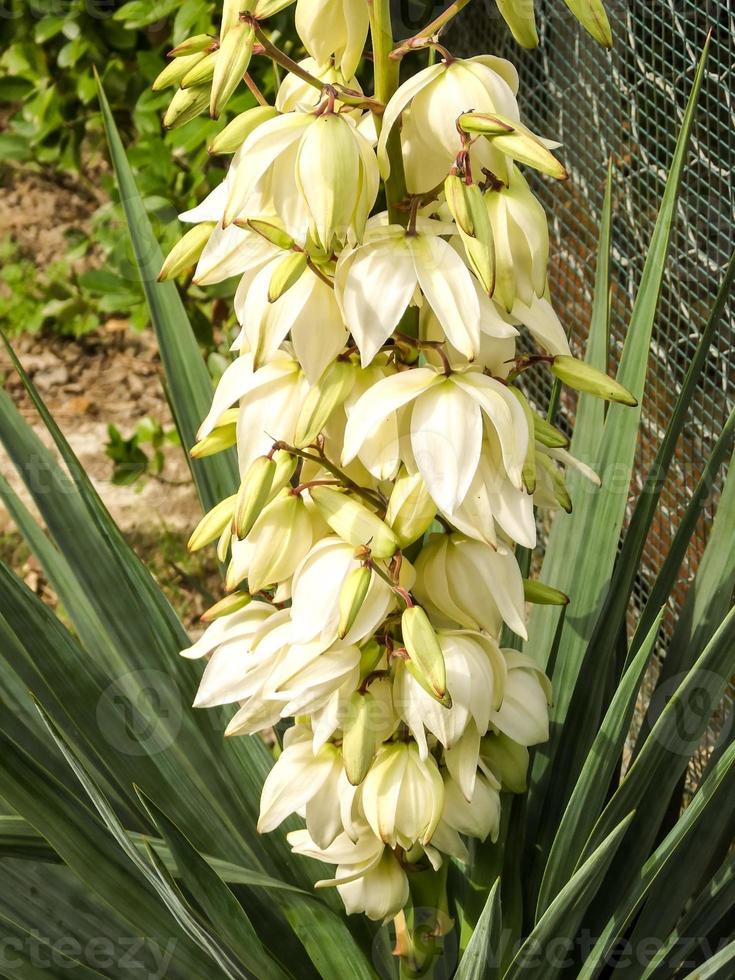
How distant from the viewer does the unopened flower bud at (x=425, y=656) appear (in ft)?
2.12

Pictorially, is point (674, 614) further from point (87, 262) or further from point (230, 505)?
point (87, 262)

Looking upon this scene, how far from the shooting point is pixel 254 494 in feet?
2.18

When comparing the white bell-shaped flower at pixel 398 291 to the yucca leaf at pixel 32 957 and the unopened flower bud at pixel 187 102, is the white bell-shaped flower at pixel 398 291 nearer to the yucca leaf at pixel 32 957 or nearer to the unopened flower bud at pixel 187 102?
the unopened flower bud at pixel 187 102

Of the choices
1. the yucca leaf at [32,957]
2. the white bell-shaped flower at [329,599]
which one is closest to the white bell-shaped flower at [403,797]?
the white bell-shaped flower at [329,599]

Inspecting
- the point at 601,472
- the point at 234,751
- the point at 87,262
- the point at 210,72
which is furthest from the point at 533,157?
the point at 87,262

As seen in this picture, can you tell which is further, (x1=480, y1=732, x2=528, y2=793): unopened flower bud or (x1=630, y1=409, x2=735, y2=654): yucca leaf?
(x1=630, y1=409, x2=735, y2=654): yucca leaf

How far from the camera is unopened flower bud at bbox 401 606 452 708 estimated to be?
0.65 m

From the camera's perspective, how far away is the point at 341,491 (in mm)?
741

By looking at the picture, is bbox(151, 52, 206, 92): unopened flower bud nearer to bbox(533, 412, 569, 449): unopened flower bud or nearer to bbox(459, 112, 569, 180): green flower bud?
bbox(459, 112, 569, 180): green flower bud

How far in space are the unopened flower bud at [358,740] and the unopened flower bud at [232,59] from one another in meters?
0.39

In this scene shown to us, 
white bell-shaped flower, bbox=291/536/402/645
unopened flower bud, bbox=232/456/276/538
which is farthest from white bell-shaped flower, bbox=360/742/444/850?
unopened flower bud, bbox=232/456/276/538

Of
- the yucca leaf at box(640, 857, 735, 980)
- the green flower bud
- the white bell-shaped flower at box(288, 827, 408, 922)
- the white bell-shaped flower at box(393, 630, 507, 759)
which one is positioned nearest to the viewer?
the green flower bud

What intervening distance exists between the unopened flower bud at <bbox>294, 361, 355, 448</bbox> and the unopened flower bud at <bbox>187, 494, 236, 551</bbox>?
10cm

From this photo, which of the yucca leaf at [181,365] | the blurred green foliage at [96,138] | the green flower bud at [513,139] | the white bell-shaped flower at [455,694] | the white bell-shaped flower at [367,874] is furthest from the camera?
the blurred green foliage at [96,138]
